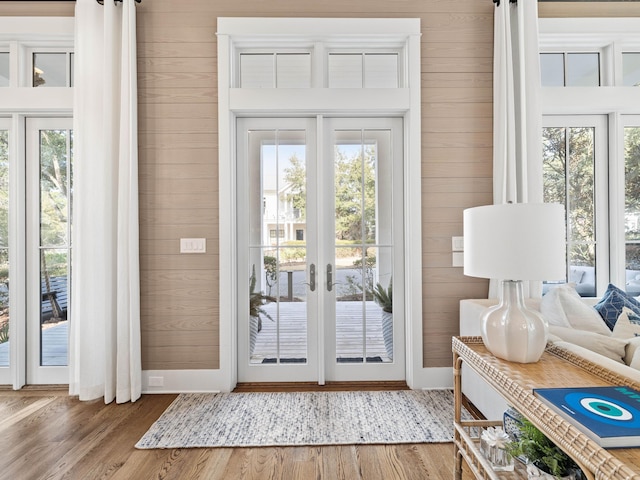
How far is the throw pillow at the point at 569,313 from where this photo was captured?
172 centimetres

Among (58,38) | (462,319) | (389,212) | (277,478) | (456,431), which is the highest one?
(58,38)

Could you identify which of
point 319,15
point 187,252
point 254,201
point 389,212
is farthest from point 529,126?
point 187,252

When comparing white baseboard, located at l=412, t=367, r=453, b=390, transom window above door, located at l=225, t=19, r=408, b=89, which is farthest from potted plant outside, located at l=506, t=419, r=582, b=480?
transom window above door, located at l=225, t=19, r=408, b=89

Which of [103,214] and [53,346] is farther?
[53,346]

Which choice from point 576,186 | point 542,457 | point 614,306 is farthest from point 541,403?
point 576,186

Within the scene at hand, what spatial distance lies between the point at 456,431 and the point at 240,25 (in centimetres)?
295

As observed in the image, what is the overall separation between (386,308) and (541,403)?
1.83 m

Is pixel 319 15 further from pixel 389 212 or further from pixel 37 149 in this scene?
pixel 37 149

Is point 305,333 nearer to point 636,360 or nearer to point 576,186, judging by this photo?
point 636,360

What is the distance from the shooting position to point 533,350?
4.41 ft

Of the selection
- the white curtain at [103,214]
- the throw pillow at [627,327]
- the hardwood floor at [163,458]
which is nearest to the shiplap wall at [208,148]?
the white curtain at [103,214]

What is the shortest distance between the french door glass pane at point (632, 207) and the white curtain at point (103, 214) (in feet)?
12.6

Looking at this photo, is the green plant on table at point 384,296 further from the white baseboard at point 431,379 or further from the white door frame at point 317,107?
the white baseboard at point 431,379

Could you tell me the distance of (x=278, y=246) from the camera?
9.37 ft
